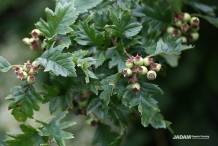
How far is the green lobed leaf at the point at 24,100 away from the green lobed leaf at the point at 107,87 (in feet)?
0.69

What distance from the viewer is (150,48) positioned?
1.31 meters

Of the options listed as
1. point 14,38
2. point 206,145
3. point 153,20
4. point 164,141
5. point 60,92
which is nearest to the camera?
point 60,92

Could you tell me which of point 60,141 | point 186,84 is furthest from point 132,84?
point 186,84

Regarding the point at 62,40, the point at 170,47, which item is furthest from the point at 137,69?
the point at 62,40

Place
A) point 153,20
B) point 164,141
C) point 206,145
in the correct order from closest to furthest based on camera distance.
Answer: point 153,20
point 206,145
point 164,141

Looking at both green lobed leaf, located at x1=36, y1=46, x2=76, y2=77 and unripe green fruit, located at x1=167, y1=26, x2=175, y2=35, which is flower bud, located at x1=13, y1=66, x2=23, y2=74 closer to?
green lobed leaf, located at x1=36, y1=46, x2=76, y2=77

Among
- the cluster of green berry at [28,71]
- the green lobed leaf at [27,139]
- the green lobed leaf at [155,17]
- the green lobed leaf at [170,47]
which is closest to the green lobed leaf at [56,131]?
the green lobed leaf at [27,139]

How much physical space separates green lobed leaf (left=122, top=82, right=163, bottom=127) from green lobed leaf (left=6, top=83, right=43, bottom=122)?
0.96 feet

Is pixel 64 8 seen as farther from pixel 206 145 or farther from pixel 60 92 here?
pixel 206 145

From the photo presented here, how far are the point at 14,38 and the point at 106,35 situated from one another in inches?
66.3

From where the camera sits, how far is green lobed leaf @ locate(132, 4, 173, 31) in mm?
1438

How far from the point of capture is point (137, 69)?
117 centimetres

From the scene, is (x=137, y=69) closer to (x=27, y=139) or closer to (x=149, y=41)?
(x=149, y=41)

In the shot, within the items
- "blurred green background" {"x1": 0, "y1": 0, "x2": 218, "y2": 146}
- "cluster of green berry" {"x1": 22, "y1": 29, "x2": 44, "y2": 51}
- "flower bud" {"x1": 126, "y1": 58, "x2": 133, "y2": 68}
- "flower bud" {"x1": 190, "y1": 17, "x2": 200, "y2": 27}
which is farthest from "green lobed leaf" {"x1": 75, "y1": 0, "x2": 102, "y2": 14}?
"blurred green background" {"x1": 0, "y1": 0, "x2": 218, "y2": 146}
